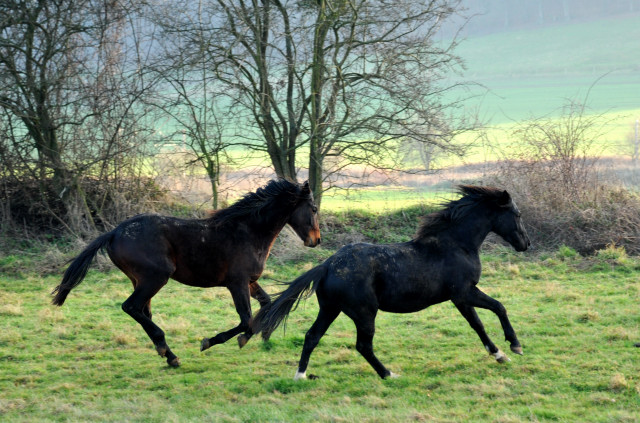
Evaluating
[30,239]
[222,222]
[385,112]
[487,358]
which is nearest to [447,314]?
[487,358]

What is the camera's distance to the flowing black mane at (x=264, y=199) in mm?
7910

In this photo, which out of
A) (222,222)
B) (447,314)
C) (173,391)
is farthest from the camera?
(447,314)

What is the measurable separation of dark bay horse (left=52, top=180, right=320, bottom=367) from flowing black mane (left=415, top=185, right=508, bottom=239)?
1.68 m

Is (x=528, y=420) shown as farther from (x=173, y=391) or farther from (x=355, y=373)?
(x=173, y=391)

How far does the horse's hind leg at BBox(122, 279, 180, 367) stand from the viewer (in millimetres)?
6992

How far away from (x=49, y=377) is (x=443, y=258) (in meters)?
4.11

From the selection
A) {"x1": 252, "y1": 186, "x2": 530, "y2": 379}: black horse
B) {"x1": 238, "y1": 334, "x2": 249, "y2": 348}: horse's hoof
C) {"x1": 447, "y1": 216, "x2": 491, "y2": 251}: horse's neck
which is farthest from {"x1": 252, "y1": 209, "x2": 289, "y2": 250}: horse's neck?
{"x1": 447, "y1": 216, "x2": 491, "y2": 251}: horse's neck

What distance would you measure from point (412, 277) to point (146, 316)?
2.90m

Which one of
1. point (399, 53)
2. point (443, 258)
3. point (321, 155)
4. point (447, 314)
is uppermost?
point (399, 53)

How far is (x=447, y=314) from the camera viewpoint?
8.90 metres

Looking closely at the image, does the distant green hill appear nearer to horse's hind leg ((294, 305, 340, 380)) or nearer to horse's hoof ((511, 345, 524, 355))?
horse's hoof ((511, 345, 524, 355))

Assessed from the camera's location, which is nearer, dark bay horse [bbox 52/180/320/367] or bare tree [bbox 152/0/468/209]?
dark bay horse [bbox 52/180/320/367]

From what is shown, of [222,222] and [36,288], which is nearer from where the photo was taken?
[222,222]

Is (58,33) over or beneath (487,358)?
over
